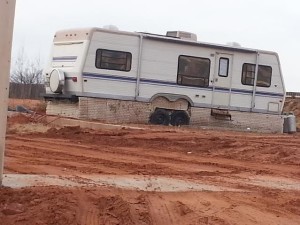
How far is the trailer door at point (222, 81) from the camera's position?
2245cm

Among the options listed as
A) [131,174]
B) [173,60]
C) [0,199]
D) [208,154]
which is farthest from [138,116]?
[0,199]

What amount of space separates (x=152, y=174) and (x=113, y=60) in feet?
35.2

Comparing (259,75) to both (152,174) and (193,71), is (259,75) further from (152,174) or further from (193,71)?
(152,174)

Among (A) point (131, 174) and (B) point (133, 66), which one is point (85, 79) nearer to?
(B) point (133, 66)

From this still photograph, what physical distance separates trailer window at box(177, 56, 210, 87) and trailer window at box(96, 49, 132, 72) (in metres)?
2.10

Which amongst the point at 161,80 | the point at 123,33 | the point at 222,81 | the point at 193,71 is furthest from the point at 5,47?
the point at 222,81

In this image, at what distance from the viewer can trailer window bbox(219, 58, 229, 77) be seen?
22547 millimetres

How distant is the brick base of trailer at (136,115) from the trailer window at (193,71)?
3.26ft

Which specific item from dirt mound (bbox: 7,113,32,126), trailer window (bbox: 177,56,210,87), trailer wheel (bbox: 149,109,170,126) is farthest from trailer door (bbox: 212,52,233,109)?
dirt mound (bbox: 7,113,32,126)

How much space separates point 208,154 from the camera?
15.0 m

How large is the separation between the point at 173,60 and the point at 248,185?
483 inches

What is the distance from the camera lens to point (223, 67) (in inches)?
892

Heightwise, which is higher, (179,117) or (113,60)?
(113,60)

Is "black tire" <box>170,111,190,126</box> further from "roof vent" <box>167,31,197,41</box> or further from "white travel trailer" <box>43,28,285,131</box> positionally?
"roof vent" <box>167,31,197,41</box>
